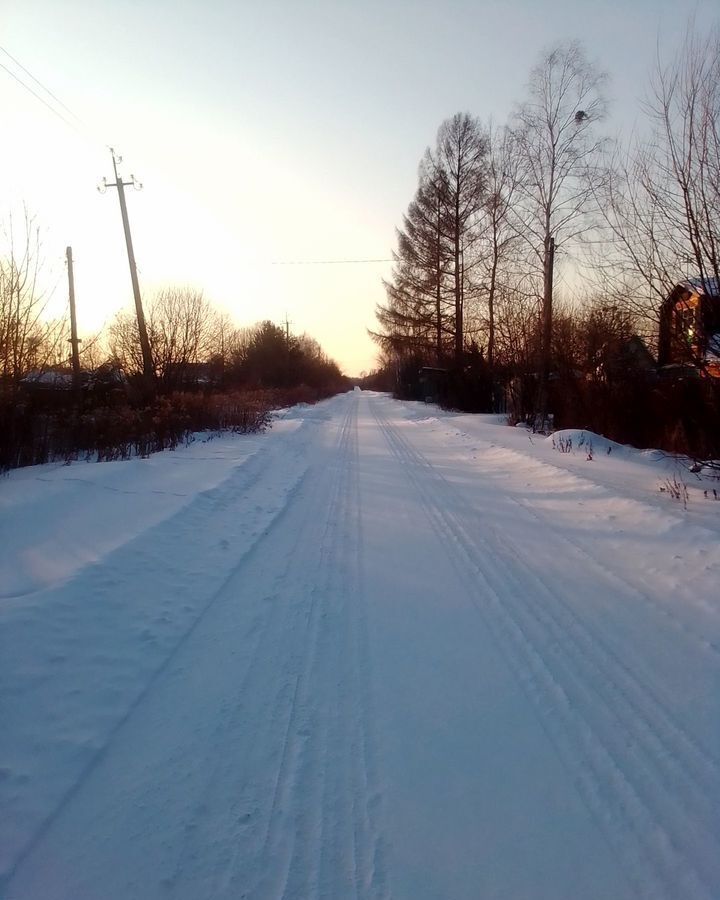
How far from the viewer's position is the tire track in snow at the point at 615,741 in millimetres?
2479

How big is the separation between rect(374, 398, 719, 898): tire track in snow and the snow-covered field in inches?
0.5

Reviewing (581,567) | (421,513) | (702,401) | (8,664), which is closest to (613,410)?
(702,401)

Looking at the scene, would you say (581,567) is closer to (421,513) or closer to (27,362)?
(421,513)

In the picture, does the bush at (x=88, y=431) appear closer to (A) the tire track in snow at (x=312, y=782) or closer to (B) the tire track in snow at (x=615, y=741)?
(A) the tire track in snow at (x=312, y=782)

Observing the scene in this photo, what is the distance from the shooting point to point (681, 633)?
4520mm

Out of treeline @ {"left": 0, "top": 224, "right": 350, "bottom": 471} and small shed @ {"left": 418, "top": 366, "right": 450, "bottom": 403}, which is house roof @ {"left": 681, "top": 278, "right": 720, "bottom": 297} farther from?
small shed @ {"left": 418, "top": 366, "right": 450, "bottom": 403}

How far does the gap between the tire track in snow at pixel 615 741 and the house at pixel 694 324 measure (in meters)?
5.80

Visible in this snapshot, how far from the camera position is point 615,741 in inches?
126

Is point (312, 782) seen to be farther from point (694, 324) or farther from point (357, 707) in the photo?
point (694, 324)

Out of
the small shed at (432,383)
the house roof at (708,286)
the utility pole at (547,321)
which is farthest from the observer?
the small shed at (432,383)

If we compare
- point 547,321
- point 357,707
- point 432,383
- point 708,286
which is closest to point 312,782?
point 357,707

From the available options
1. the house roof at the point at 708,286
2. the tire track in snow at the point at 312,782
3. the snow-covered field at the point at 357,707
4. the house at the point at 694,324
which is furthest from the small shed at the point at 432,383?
the tire track in snow at the point at 312,782

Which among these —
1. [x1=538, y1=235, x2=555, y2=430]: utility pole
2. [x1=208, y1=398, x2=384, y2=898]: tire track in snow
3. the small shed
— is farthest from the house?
the small shed

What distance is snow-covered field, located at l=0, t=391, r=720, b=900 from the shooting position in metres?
2.48
